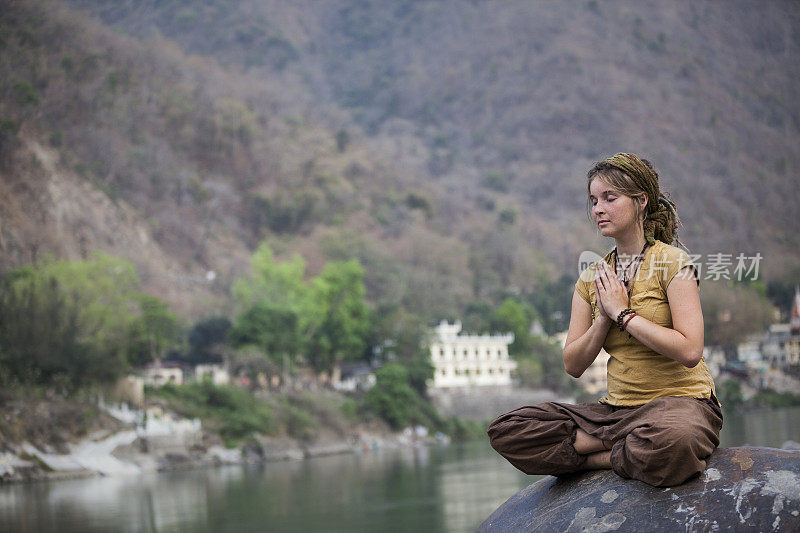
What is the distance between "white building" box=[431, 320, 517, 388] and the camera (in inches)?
2162

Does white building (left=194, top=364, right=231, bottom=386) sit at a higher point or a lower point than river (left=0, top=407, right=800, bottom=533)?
higher

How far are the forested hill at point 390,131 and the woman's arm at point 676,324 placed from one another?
50.1 meters

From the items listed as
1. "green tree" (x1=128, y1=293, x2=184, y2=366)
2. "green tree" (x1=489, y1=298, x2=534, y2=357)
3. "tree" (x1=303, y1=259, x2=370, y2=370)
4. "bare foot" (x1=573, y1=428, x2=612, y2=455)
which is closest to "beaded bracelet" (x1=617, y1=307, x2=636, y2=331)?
"bare foot" (x1=573, y1=428, x2=612, y2=455)

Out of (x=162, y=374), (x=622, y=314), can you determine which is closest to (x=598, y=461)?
(x=622, y=314)

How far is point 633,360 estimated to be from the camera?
4027 mm

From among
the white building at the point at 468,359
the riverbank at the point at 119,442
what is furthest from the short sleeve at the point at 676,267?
the white building at the point at 468,359

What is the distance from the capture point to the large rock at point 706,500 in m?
3.72

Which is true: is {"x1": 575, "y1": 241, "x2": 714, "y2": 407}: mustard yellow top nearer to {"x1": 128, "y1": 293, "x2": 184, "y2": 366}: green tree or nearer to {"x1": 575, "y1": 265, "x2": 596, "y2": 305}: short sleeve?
{"x1": 575, "y1": 265, "x2": 596, "y2": 305}: short sleeve

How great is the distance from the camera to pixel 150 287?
65250 mm

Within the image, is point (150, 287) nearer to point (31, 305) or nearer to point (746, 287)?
point (31, 305)

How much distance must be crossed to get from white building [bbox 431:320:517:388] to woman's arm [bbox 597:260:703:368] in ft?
161

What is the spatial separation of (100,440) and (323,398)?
38.1 feet

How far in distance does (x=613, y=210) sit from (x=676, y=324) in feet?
1.80

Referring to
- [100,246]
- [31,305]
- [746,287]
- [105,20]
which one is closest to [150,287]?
[100,246]
